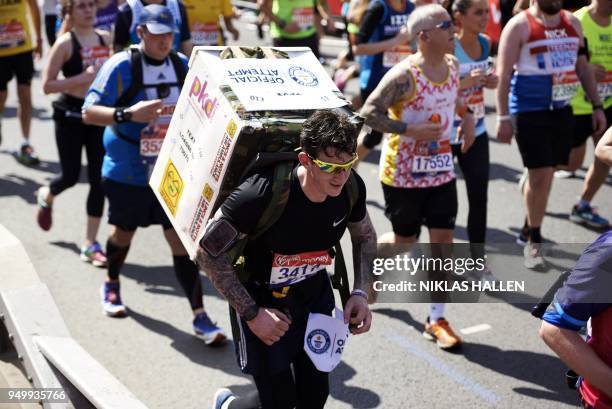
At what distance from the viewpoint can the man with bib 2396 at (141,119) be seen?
5.10 m

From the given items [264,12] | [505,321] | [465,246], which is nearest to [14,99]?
[264,12]

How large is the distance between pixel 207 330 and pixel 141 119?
1360 mm

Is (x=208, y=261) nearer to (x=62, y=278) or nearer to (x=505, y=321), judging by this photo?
(x=505, y=321)

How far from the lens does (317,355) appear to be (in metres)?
3.62

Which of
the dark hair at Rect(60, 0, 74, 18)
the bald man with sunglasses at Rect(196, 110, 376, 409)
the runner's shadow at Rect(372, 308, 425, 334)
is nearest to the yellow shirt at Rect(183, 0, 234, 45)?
the dark hair at Rect(60, 0, 74, 18)

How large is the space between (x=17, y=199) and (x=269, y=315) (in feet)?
17.2

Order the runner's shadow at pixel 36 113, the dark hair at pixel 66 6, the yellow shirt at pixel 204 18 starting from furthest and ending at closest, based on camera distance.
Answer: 1. the runner's shadow at pixel 36 113
2. the yellow shirt at pixel 204 18
3. the dark hair at pixel 66 6

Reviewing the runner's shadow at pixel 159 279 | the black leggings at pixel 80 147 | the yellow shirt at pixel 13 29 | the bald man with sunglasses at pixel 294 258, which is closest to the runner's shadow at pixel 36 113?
the yellow shirt at pixel 13 29

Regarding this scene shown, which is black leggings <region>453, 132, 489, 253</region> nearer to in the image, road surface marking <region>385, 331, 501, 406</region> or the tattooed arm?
road surface marking <region>385, 331, 501, 406</region>

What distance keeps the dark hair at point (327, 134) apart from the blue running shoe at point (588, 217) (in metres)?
4.60

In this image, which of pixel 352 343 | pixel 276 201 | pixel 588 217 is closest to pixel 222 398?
pixel 276 201

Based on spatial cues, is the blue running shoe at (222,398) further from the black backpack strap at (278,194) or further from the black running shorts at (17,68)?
the black running shorts at (17,68)

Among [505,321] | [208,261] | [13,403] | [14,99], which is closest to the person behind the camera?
[208,261]

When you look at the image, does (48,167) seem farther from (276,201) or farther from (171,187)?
(276,201)
